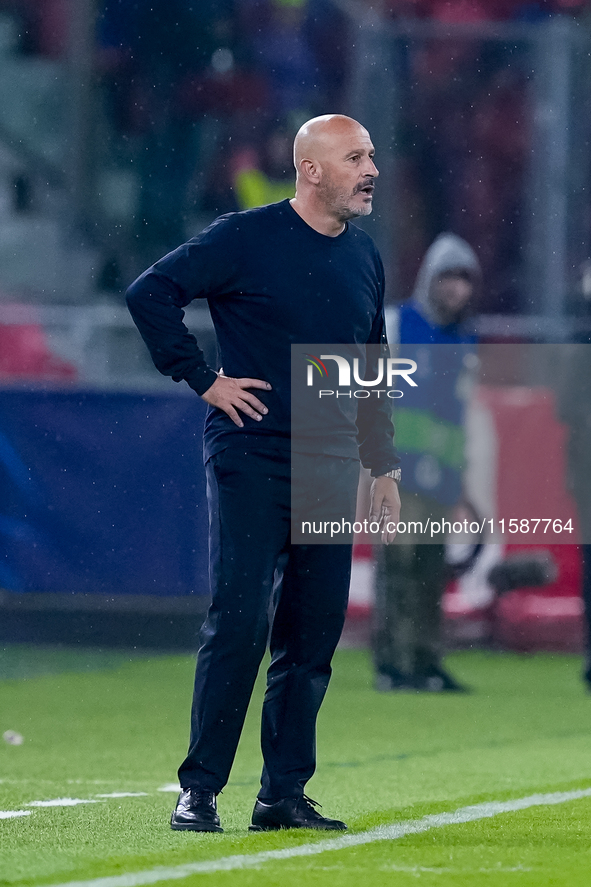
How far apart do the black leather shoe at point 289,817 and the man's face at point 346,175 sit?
131 cm

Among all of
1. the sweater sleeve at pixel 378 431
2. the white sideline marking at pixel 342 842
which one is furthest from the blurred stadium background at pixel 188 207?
the sweater sleeve at pixel 378 431

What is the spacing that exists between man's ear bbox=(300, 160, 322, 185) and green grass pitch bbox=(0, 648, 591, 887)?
1.43 meters

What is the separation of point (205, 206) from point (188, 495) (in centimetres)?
297

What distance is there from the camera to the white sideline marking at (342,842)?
3.04 metres

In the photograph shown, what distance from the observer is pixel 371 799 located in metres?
4.40

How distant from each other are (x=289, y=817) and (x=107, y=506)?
4.19 m

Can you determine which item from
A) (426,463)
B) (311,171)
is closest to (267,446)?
(311,171)

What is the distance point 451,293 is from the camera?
6.99m

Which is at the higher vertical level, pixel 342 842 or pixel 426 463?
pixel 426 463

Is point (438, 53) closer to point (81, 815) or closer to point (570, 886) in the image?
point (81, 815)

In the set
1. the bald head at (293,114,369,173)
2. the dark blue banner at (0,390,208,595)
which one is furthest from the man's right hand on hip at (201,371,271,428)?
the dark blue banner at (0,390,208,595)

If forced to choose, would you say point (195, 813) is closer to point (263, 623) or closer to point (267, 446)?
point (263, 623)

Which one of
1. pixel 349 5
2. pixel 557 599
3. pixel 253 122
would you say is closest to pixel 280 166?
pixel 253 122

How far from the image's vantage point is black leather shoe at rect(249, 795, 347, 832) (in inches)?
145
